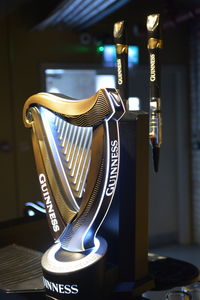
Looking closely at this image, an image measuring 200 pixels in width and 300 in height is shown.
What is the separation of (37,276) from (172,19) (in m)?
3.36

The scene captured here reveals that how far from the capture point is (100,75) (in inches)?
171

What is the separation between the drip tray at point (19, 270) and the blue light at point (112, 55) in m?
3.02

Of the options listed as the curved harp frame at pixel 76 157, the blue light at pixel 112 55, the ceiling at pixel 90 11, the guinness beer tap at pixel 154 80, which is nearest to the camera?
the curved harp frame at pixel 76 157

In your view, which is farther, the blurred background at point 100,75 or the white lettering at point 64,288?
the blurred background at point 100,75

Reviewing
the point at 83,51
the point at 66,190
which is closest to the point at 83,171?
the point at 66,190

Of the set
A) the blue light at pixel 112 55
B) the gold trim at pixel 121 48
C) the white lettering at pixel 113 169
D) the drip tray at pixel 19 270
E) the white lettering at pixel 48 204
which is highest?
the blue light at pixel 112 55

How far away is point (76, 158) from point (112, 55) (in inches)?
128

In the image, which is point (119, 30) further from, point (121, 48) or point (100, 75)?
point (100, 75)

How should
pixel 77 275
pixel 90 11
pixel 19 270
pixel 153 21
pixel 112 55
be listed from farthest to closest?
pixel 112 55, pixel 90 11, pixel 19 270, pixel 153 21, pixel 77 275

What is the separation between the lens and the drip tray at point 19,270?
4.08ft

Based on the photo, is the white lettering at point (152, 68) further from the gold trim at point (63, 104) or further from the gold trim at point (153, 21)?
the gold trim at point (63, 104)

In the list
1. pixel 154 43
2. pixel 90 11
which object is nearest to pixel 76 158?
pixel 154 43

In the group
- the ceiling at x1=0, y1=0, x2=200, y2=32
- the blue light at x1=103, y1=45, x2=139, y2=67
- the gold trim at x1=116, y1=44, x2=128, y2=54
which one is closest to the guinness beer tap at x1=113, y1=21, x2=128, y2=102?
the gold trim at x1=116, y1=44, x2=128, y2=54

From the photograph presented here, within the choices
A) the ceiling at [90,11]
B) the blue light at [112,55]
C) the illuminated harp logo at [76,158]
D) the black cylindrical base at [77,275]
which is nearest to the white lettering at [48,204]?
the illuminated harp logo at [76,158]
